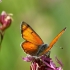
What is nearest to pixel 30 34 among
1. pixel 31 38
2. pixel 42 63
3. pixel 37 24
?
pixel 31 38

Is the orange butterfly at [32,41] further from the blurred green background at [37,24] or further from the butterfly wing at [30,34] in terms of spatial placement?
the blurred green background at [37,24]

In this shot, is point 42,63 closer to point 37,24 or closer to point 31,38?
point 31,38

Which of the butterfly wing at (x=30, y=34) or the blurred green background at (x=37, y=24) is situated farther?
the blurred green background at (x=37, y=24)

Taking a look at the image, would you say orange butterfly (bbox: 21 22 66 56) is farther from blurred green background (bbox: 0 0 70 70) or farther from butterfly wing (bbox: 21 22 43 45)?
blurred green background (bbox: 0 0 70 70)

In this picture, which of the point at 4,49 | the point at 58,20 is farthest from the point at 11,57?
the point at 58,20

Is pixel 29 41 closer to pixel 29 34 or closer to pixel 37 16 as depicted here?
pixel 29 34

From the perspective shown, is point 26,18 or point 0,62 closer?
point 0,62

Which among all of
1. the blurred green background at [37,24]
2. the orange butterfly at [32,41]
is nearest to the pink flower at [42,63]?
the orange butterfly at [32,41]

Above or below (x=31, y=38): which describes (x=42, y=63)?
below
